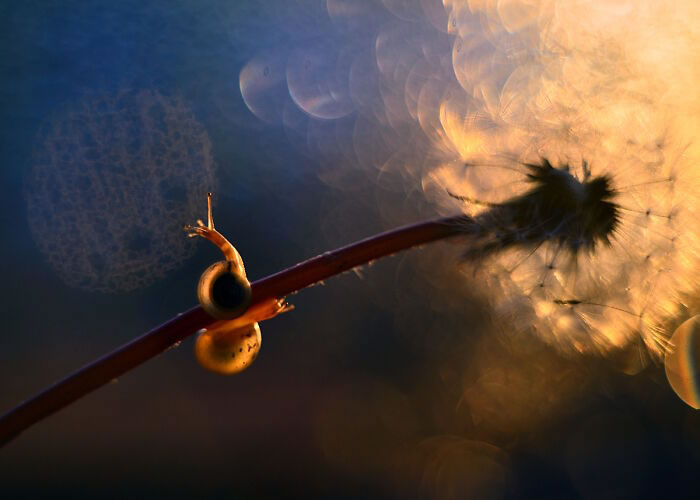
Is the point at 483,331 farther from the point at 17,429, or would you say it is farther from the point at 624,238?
the point at 17,429

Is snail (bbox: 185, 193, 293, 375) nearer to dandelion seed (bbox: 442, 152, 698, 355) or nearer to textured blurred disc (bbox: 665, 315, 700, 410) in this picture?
dandelion seed (bbox: 442, 152, 698, 355)

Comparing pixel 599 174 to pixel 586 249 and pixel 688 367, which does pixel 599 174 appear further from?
pixel 688 367

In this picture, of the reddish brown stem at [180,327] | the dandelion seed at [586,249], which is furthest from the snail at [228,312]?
the dandelion seed at [586,249]

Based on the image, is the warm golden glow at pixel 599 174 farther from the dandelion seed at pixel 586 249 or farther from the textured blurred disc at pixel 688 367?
the textured blurred disc at pixel 688 367

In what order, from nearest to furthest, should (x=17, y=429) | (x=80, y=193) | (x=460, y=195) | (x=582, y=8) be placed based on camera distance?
(x=17, y=429)
(x=460, y=195)
(x=582, y=8)
(x=80, y=193)

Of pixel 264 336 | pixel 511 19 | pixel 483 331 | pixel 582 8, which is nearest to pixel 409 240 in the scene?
pixel 582 8
